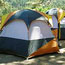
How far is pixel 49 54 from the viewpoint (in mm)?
6254

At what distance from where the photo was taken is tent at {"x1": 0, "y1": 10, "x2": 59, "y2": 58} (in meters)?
5.75

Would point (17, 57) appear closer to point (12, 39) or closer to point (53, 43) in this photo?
point (12, 39)

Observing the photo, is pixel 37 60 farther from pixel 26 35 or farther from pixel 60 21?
pixel 60 21

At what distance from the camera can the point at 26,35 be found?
226 inches

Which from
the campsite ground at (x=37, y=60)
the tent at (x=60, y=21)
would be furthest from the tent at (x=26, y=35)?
the tent at (x=60, y=21)

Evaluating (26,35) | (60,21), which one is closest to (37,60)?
(26,35)

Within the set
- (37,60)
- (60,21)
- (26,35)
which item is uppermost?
(60,21)

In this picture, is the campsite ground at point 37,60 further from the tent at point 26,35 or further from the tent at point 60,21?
the tent at point 60,21

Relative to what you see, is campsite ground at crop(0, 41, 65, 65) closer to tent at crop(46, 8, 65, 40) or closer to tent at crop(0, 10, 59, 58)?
tent at crop(0, 10, 59, 58)

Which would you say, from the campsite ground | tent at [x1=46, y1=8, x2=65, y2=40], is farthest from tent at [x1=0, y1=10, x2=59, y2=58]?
tent at [x1=46, y1=8, x2=65, y2=40]

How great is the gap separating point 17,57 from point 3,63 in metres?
0.69

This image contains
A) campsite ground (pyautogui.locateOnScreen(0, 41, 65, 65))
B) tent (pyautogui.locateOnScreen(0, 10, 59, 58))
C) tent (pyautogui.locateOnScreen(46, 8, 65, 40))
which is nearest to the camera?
campsite ground (pyautogui.locateOnScreen(0, 41, 65, 65))

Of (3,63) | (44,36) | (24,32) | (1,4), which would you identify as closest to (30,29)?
(24,32)

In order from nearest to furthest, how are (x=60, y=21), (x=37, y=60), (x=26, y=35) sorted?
(x=37, y=60)
(x=26, y=35)
(x=60, y=21)
